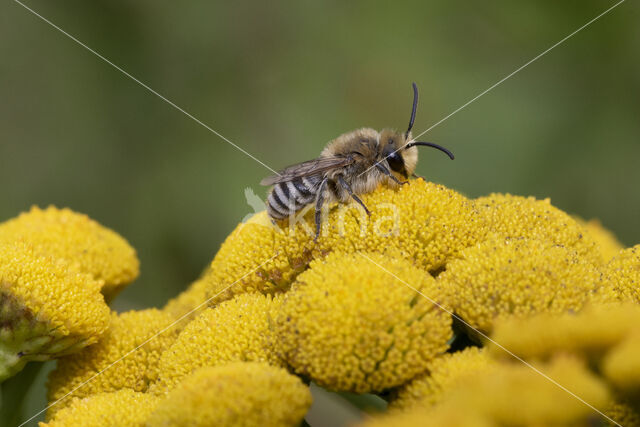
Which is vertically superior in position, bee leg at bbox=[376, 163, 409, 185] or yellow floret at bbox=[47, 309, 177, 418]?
bee leg at bbox=[376, 163, 409, 185]

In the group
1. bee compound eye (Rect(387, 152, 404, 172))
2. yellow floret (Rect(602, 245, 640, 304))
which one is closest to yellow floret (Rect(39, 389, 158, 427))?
bee compound eye (Rect(387, 152, 404, 172))

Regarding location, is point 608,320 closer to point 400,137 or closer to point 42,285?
point 400,137

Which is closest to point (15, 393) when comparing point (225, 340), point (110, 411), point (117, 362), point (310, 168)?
point (117, 362)

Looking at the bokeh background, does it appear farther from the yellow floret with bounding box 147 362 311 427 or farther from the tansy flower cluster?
the yellow floret with bounding box 147 362 311 427

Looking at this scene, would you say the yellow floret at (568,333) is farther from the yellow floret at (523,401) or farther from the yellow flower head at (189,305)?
the yellow flower head at (189,305)

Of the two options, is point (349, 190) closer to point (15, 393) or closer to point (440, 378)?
point (440, 378)

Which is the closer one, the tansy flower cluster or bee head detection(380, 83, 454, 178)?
Answer: the tansy flower cluster

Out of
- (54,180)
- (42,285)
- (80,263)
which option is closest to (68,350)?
(42,285)
